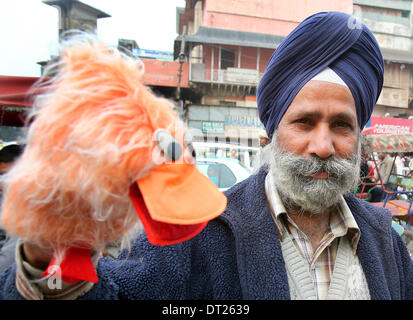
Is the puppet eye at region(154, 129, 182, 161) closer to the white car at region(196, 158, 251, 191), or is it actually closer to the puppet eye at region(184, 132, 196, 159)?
the puppet eye at region(184, 132, 196, 159)

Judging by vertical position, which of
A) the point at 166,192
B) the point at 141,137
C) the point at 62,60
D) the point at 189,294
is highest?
the point at 62,60

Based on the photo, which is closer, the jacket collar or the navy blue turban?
the jacket collar

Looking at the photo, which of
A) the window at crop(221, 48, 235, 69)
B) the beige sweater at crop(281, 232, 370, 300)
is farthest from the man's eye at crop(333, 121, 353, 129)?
the window at crop(221, 48, 235, 69)

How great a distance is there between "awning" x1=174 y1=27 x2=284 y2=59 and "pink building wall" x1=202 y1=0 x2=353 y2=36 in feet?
5.01

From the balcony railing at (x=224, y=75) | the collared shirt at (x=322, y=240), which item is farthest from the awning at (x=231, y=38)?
the collared shirt at (x=322, y=240)

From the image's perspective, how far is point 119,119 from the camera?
0.53 meters

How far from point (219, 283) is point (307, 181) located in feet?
1.83

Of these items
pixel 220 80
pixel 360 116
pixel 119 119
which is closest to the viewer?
pixel 119 119

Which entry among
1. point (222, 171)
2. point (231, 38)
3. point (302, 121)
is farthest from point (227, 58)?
point (302, 121)

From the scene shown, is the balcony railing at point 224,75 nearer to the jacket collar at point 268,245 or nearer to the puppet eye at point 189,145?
the jacket collar at point 268,245

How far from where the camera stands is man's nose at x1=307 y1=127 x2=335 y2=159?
3.56 ft

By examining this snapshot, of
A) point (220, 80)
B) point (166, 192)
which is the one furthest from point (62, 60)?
point (220, 80)

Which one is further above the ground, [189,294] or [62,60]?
[62,60]

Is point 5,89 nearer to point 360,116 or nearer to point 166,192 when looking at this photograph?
point 166,192
